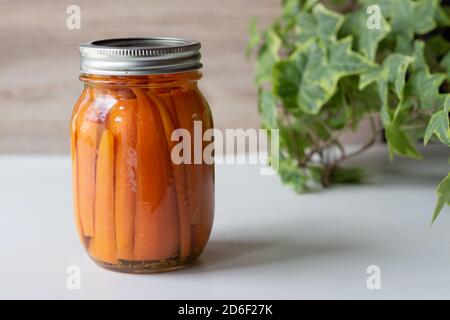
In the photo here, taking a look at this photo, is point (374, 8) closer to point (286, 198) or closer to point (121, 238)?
point (286, 198)

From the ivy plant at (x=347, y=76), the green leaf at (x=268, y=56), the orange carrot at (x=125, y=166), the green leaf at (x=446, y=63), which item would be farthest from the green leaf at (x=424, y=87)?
the orange carrot at (x=125, y=166)

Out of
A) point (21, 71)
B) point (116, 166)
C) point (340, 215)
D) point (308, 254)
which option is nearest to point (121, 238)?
point (116, 166)

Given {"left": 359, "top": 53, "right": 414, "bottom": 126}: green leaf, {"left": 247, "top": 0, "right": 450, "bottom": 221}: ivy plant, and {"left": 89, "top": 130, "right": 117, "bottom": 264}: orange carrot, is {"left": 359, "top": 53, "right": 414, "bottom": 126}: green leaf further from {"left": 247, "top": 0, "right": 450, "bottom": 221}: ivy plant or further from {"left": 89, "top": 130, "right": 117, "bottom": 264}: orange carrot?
{"left": 89, "top": 130, "right": 117, "bottom": 264}: orange carrot

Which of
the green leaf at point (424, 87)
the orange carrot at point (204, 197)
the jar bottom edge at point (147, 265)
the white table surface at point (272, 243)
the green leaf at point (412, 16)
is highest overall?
the green leaf at point (412, 16)

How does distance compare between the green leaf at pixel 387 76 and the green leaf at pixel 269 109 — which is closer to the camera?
the green leaf at pixel 387 76

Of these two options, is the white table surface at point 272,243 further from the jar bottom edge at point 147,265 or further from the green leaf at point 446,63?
A: the green leaf at point 446,63

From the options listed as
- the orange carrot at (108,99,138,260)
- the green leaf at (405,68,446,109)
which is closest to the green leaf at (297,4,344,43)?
the green leaf at (405,68,446,109)

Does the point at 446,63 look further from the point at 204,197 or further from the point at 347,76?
the point at 204,197
